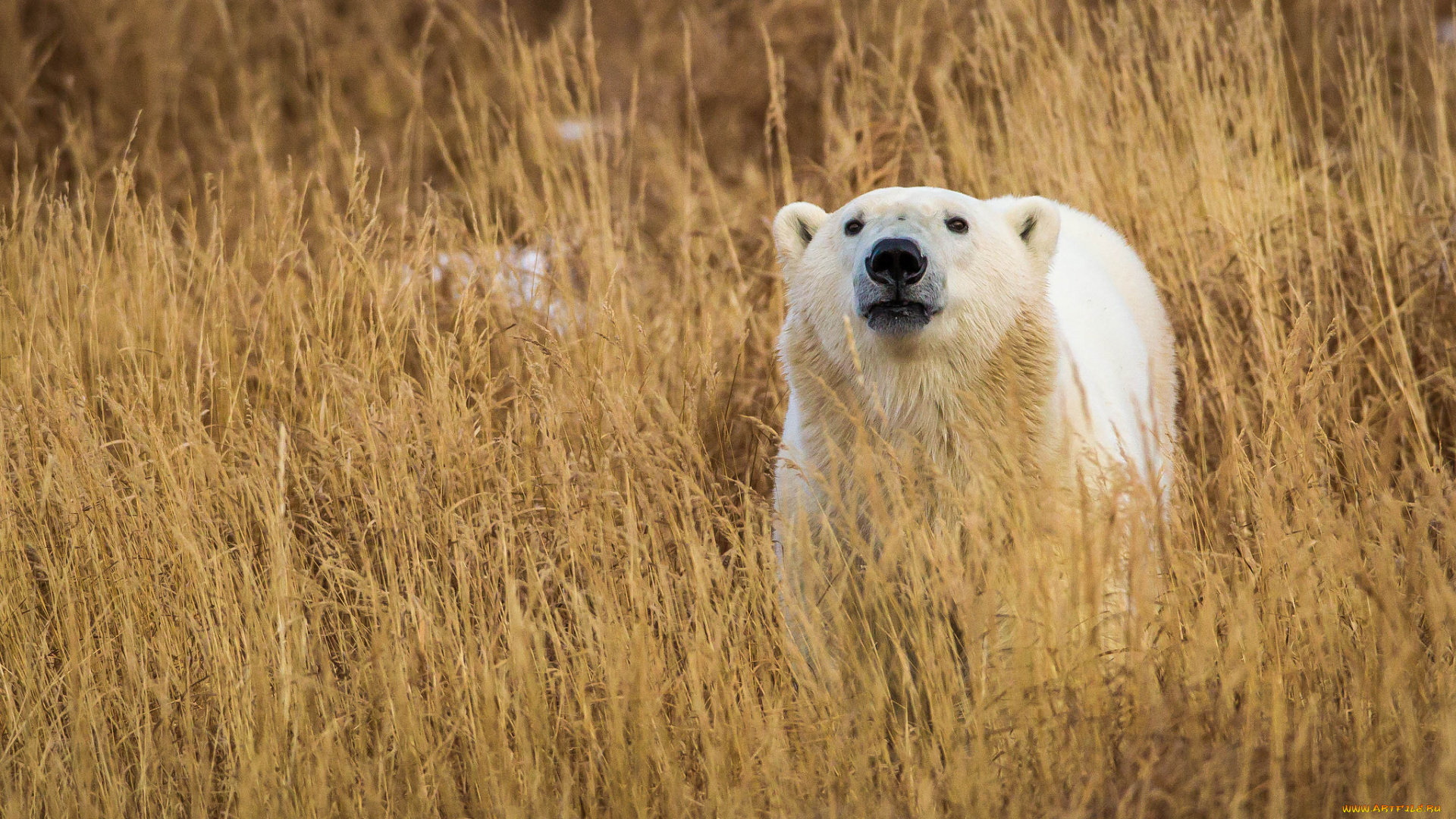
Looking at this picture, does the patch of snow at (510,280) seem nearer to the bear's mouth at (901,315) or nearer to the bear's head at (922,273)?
the bear's head at (922,273)

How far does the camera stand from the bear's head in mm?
2779

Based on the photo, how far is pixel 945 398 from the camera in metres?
2.92

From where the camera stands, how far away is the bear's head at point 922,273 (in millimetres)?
2779

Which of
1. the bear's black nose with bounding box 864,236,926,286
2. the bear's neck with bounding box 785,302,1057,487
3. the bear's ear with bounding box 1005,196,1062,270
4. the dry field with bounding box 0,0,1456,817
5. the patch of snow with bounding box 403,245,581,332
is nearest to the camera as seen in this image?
the dry field with bounding box 0,0,1456,817

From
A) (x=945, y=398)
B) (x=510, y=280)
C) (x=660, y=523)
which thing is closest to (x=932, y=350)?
(x=945, y=398)

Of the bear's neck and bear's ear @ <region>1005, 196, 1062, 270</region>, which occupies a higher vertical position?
bear's ear @ <region>1005, 196, 1062, 270</region>

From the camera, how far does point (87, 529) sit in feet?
9.29

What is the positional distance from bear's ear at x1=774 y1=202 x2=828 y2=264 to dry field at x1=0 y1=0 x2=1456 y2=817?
0.46 metres

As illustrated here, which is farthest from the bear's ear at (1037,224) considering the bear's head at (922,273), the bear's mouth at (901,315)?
the bear's mouth at (901,315)

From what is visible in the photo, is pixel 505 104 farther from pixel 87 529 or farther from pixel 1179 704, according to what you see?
pixel 1179 704

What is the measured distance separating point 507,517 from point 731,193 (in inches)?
173

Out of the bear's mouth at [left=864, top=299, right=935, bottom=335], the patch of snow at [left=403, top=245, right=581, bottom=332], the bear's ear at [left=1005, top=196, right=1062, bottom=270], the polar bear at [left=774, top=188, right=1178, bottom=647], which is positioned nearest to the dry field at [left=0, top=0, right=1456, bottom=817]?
the patch of snow at [left=403, top=245, right=581, bottom=332]

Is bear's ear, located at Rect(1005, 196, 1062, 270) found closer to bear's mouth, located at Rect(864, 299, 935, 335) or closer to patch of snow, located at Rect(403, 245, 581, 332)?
bear's mouth, located at Rect(864, 299, 935, 335)

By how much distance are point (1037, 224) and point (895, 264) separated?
527mm
